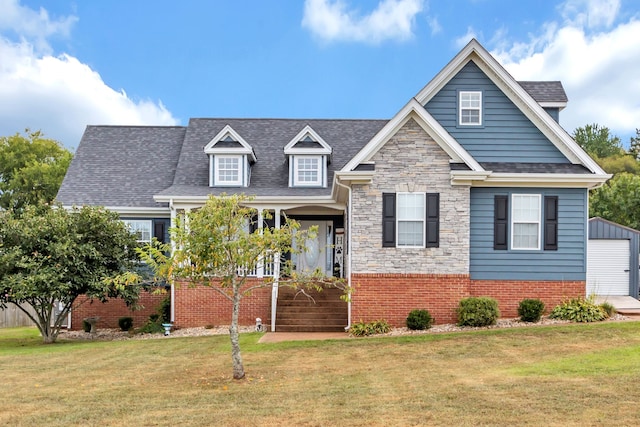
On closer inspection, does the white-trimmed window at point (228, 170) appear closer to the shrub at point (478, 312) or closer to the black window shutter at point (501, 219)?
the black window shutter at point (501, 219)

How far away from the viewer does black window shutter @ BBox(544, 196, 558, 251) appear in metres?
16.2

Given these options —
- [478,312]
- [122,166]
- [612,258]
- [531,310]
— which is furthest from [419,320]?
[122,166]

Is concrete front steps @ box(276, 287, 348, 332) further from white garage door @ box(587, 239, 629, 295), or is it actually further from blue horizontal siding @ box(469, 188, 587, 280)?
white garage door @ box(587, 239, 629, 295)

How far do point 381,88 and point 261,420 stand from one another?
16.4m

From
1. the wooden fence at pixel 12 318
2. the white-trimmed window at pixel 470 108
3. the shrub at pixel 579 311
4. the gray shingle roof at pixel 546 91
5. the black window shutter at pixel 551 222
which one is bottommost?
the wooden fence at pixel 12 318

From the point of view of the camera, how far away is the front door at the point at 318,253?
69.3 ft

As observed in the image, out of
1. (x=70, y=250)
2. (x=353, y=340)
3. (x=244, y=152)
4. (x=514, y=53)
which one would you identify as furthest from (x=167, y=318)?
(x=514, y=53)

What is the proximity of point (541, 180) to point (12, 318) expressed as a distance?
2271 centimetres

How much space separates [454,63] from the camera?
54.1 feet

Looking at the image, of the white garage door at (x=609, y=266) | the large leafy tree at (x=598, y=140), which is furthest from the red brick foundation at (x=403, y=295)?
the large leafy tree at (x=598, y=140)

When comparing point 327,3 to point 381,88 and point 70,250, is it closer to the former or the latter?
point 381,88

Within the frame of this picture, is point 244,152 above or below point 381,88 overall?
below

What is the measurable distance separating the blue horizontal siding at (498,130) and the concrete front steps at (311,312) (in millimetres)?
5868

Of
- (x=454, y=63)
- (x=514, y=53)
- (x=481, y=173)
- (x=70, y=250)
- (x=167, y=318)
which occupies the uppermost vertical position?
(x=514, y=53)
